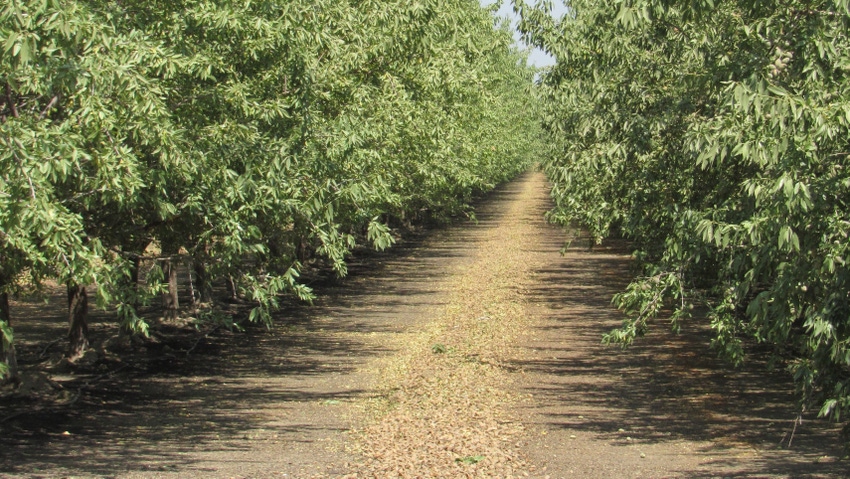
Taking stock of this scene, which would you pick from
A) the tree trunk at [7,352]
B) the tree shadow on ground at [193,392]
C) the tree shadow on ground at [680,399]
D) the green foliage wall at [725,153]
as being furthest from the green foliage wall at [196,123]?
the tree shadow on ground at [680,399]

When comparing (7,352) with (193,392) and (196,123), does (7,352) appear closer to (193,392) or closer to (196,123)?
(193,392)

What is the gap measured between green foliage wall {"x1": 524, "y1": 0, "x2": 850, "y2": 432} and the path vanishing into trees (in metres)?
1.27

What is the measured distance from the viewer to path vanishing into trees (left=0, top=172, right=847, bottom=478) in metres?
11.0

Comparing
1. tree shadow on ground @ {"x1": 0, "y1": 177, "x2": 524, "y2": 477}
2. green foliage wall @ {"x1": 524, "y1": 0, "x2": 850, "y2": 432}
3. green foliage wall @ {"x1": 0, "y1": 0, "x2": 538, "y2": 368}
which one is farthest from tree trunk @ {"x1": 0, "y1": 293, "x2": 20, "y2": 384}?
green foliage wall @ {"x1": 524, "y1": 0, "x2": 850, "y2": 432}

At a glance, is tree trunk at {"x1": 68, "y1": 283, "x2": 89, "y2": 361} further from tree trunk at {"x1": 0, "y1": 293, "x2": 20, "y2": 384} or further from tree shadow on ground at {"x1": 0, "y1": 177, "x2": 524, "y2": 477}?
tree trunk at {"x1": 0, "y1": 293, "x2": 20, "y2": 384}

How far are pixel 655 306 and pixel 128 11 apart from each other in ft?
21.9

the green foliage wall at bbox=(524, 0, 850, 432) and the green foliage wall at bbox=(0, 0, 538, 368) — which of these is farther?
the green foliage wall at bbox=(0, 0, 538, 368)

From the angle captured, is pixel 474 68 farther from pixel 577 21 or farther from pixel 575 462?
pixel 575 462

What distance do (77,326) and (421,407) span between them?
255 inches

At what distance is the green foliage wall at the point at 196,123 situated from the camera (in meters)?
8.02

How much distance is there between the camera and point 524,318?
22.7m

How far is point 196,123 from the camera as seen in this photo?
11.3 meters

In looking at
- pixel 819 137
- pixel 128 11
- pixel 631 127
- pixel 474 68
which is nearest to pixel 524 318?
pixel 474 68

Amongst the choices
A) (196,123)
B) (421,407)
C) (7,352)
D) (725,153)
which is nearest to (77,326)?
(7,352)
